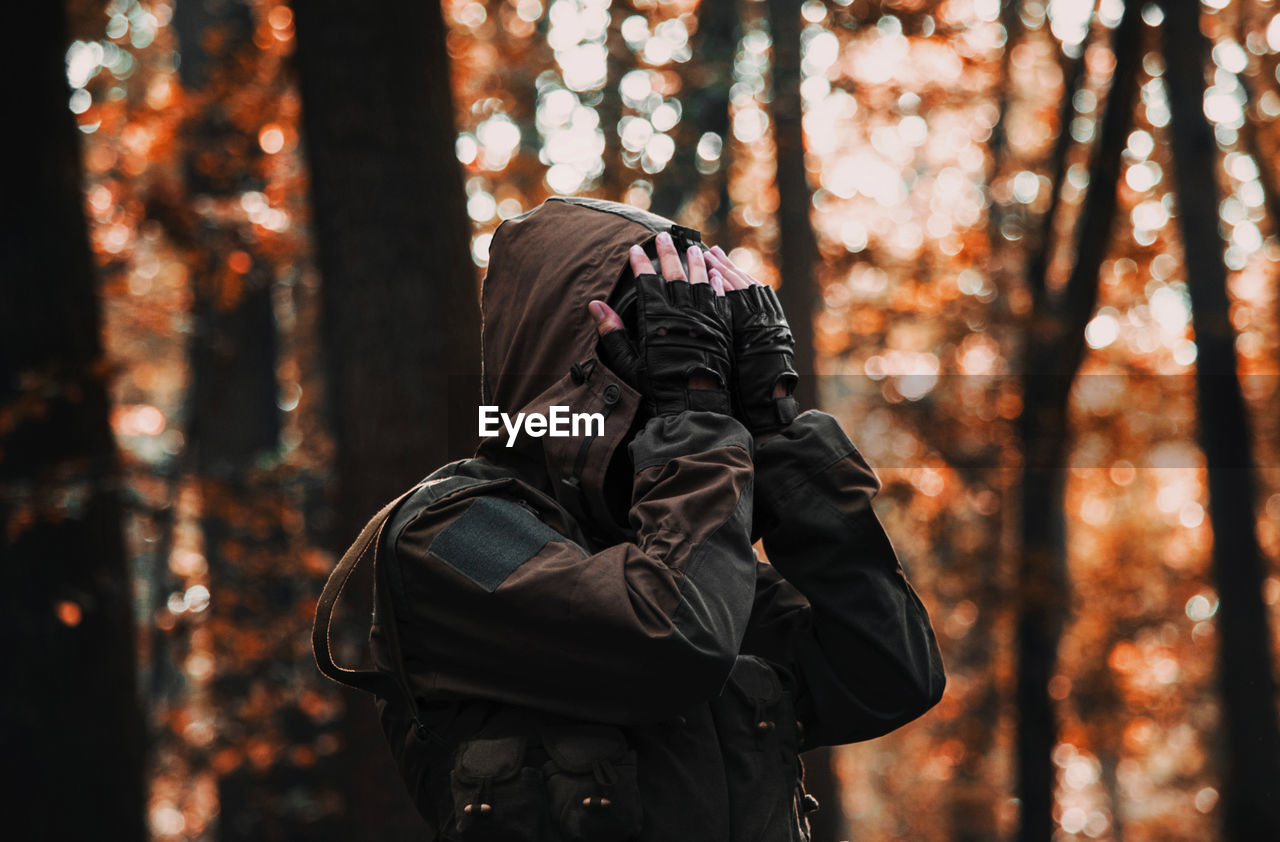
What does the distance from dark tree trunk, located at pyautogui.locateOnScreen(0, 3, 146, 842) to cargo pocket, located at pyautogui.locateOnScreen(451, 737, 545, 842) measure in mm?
3542

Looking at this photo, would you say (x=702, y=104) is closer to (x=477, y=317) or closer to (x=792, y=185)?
(x=792, y=185)

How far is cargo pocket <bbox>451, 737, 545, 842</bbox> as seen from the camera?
80.0 inches

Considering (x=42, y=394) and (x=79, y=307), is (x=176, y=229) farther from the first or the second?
(x=42, y=394)

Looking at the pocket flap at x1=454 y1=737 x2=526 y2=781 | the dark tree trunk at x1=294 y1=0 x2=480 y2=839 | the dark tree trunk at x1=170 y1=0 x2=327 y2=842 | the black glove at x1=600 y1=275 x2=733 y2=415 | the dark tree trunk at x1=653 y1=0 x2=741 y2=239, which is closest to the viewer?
the pocket flap at x1=454 y1=737 x2=526 y2=781

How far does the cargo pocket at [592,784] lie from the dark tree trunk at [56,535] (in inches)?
143

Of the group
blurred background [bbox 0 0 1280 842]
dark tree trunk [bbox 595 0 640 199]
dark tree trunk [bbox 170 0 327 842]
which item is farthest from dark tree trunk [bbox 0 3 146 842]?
dark tree trunk [bbox 595 0 640 199]

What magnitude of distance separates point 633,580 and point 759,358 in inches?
20.6

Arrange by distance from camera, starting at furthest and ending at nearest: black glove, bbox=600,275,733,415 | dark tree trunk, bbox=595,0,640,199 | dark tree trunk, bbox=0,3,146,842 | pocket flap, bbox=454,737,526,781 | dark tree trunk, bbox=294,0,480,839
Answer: dark tree trunk, bbox=595,0,640,199, dark tree trunk, bbox=0,3,146,842, dark tree trunk, bbox=294,0,480,839, black glove, bbox=600,275,733,415, pocket flap, bbox=454,737,526,781

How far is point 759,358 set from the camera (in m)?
2.26

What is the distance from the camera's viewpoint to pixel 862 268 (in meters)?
11.4

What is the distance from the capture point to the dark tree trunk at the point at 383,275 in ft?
13.8

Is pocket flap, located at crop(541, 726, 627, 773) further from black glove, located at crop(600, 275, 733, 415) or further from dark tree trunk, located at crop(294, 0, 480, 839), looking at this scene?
dark tree trunk, located at crop(294, 0, 480, 839)

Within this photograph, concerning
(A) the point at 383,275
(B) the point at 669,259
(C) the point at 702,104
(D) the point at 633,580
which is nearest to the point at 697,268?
(B) the point at 669,259

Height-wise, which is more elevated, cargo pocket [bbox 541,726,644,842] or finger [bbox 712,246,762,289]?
finger [bbox 712,246,762,289]
